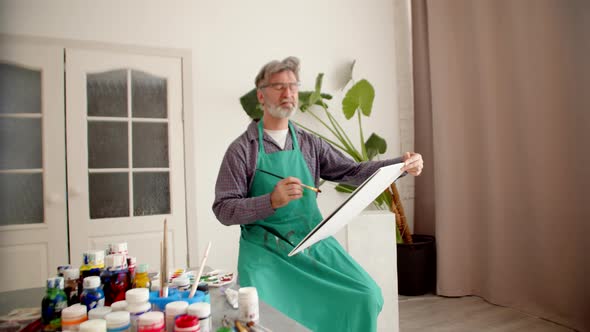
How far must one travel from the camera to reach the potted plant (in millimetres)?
3447

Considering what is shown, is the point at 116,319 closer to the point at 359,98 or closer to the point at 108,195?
the point at 108,195

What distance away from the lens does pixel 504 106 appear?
3.05 m

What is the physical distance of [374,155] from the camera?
3865mm

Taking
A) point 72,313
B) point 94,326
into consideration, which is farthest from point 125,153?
point 94,326

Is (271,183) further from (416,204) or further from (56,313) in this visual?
(416,204)

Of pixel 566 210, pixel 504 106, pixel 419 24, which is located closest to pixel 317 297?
pixel 566 210

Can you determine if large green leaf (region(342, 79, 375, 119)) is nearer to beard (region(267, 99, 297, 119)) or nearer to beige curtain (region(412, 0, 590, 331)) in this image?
beige curtain (region(412, 0, 590, 331))

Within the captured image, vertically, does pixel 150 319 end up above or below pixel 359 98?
below

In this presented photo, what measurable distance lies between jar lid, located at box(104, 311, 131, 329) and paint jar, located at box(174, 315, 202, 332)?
0.35 ft

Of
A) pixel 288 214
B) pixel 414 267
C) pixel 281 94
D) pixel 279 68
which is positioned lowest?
pixel 414 267

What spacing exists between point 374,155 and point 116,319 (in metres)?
3.18

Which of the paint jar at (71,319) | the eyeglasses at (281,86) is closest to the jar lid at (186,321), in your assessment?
the paint jar at (71,319)

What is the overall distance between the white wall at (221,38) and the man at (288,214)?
148 cm

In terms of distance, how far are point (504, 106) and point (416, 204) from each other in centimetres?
145
